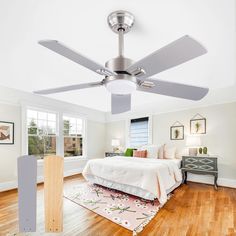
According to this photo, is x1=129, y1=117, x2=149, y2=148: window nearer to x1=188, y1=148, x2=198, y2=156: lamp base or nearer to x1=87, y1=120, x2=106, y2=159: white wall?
x1=87, y1=120, x2=106, y2=159: white wall

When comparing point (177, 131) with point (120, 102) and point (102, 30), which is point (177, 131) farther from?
point (102, 30)

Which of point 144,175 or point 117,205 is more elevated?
point 144,175

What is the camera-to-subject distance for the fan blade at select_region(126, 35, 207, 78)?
0.99 meters

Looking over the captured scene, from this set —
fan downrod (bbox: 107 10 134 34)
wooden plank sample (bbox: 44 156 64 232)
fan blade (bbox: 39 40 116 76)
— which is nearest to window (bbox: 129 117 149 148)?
fan downrod (bbox: 107 10 134 34)

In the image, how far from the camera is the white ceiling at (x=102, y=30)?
1.49m

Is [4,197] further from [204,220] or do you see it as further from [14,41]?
[204,220]

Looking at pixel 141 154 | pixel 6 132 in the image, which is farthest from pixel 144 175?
pixel 6 132

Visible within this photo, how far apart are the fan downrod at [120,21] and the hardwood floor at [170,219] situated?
Result: 2306 mm

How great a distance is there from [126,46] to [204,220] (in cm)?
269

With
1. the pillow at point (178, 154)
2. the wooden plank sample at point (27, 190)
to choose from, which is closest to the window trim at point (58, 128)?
the pillow at point (178, 154)

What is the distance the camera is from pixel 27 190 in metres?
0.54

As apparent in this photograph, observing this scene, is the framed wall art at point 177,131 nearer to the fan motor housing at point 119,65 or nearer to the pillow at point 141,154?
the pillow at point 141,154

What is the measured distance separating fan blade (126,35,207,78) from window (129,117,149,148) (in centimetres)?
415

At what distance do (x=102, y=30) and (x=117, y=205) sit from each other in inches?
106
